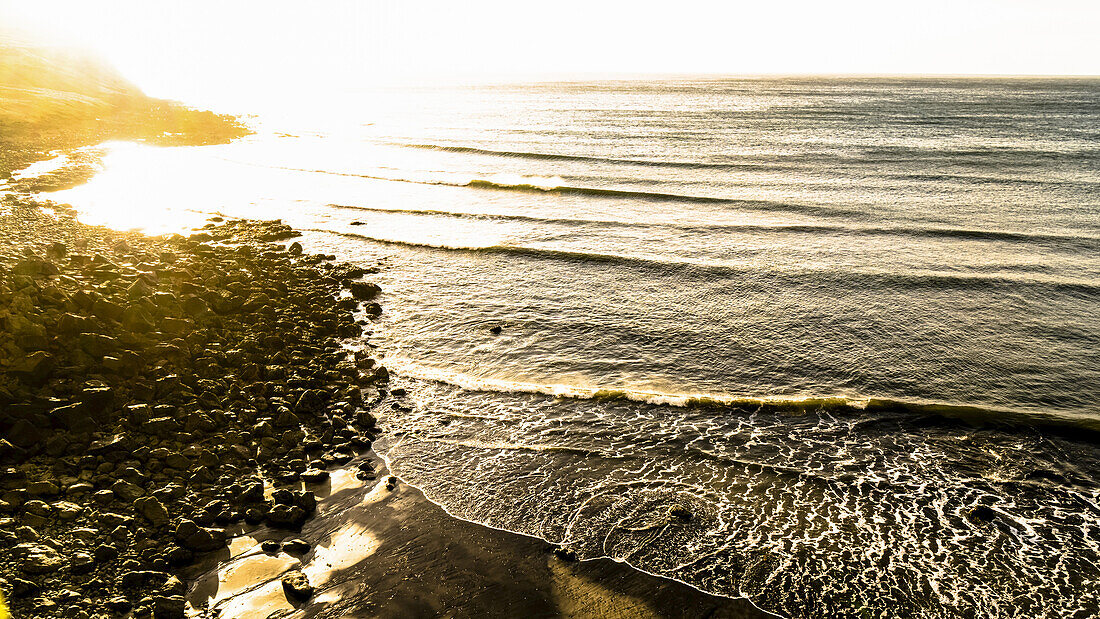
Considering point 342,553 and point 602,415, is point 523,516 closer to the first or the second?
point 342,553

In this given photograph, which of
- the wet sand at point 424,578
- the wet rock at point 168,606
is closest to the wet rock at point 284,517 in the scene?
the wet sand at point 424,578

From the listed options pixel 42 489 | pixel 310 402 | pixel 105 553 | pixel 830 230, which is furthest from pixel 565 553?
pixel 830 230

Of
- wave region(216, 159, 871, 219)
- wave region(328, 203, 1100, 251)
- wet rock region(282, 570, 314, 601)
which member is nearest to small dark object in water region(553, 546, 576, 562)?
wet rock region(282, 570, 314, 601)

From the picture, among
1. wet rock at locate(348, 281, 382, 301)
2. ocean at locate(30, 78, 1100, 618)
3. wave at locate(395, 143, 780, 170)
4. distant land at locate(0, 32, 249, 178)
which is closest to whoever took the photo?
ocean at locate(30, 78, 1100, 618)

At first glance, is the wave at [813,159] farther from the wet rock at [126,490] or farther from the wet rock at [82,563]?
the wet rock at [82,563]

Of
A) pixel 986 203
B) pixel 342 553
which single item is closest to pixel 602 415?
pixel 342 553

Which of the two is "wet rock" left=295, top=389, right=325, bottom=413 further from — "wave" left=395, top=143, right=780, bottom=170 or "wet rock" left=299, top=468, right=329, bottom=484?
"wave" left=395, top=143, right=780, bottom=170

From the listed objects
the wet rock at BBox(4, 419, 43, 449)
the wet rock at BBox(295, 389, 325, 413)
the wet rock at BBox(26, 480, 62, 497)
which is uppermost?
the wet rock at BBox(4, 419, 43, 449)
